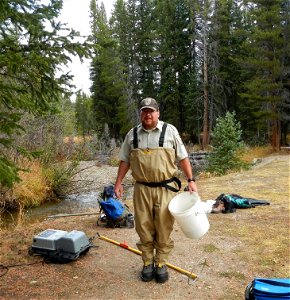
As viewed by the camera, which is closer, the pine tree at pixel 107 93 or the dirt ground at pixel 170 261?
the dirt ground at pixel 170 261

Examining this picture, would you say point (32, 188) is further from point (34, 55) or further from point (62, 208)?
point (34, 55)

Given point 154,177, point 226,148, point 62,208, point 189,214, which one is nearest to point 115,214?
point 154,177

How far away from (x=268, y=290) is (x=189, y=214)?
3.50ft

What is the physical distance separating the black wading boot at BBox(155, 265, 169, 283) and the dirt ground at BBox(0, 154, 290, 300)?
2.4 inches

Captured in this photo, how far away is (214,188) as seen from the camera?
9.90 meters

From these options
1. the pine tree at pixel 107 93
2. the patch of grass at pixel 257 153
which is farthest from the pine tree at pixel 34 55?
the pine tree at pixel 107 93

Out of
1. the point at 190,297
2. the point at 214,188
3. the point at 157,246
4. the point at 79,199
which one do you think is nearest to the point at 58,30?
the point at 157,246

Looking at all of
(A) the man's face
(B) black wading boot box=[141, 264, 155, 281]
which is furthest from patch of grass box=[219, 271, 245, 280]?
(A) the man's face

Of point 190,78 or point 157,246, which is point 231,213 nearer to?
point 157,246

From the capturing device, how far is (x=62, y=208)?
10492mm

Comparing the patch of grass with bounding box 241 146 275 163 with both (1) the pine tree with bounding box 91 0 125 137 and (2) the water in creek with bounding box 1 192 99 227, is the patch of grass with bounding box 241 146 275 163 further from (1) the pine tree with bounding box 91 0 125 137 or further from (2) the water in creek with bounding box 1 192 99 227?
(1) the pine tree with bounding box 91 0 125 137

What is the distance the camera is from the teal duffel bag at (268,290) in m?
2.86

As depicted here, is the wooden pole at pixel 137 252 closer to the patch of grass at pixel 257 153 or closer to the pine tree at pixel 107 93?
the patch of grass at pixel 257 153

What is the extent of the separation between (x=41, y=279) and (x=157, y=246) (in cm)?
141
